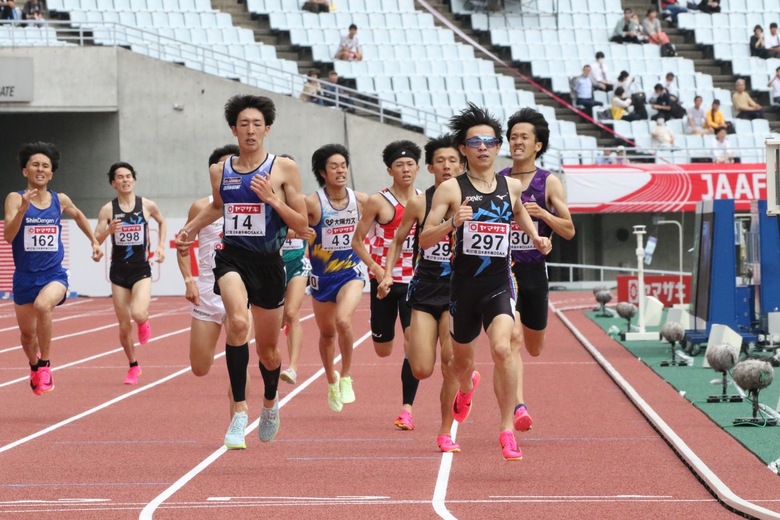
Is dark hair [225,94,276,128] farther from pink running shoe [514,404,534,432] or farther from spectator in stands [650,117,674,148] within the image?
spectator in stands [650,117,674,148]

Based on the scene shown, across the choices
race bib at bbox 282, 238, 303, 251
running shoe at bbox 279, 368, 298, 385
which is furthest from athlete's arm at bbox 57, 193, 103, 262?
running shoe at bbox 279, 368, 298, 385

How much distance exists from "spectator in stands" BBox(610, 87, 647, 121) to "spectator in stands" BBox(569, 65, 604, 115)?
497mm

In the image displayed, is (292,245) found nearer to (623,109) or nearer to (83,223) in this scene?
(83,223)

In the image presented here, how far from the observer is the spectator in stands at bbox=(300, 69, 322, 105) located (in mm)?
31625

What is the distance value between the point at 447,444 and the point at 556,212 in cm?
170

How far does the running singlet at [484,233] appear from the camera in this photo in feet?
27.1

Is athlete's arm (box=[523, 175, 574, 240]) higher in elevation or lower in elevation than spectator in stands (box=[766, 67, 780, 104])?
lower

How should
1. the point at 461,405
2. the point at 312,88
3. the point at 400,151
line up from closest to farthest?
the point at 461,405
the point at 400,151
the point at 312,88

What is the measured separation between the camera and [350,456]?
8977 mm

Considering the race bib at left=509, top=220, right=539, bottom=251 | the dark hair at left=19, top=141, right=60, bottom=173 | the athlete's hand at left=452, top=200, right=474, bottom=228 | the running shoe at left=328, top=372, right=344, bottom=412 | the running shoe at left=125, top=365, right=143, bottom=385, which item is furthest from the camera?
the running shoe at left=125, top=365, right=143, bottom=385

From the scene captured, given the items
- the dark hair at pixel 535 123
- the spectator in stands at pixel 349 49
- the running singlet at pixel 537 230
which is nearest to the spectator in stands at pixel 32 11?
the spectator in stands at pixel 349 49

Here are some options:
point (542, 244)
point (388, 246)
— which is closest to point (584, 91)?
point (388, 246)

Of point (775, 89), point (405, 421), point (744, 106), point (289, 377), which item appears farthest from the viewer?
point (775, 89)

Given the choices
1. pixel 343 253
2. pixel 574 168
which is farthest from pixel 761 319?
pixel 574 168
